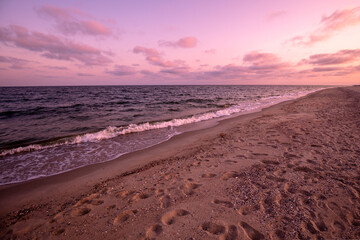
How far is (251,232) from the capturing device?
7.93 feet

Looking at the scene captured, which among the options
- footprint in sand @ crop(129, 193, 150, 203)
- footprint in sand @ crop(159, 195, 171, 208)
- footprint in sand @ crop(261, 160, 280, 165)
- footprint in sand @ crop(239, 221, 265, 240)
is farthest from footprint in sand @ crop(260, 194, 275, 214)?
footprint in sand @ crop(129, 193, 150, 203)

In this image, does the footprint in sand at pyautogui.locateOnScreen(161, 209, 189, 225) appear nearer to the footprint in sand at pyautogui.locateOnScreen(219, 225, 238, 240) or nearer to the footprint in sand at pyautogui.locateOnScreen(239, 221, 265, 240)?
the footprint in sand at pyautogui.locateOnScreen(219, 225, 238, 240)

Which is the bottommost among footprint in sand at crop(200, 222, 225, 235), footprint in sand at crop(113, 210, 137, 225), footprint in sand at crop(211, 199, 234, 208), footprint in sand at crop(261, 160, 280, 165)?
footprint in sand at crop(113, 210, 137, 225)

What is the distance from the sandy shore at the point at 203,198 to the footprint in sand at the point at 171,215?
0.06 feet

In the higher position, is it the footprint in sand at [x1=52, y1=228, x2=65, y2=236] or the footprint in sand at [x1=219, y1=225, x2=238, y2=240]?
the footprint in sand at [x1=219, y1=225, x2=238, y2=240]

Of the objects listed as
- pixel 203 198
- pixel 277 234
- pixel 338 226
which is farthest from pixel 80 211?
pixel 338 226

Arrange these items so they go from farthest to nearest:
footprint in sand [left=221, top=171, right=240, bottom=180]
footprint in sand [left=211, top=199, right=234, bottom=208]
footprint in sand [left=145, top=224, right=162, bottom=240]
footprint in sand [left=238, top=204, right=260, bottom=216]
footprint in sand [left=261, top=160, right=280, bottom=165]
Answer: footprint in sand [left=261, top=160, right=280, bottom=165] → footprint in sand [left=221, top=171, right=240, bottom=180] → footprint in sand [left=211, top=199, right=234, bottom=208] → footprint in sand [left=238, top=204, right=260, bottom=216] → footprint in sand [left=145, top=224, right=162, bottom=240]

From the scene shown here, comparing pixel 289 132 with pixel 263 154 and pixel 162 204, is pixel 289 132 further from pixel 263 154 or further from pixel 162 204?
pixel 162 204

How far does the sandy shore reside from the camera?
2.51 metres

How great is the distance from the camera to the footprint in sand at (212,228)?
8.02 feet

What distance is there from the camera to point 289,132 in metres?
7.31

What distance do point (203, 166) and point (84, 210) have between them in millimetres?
3112

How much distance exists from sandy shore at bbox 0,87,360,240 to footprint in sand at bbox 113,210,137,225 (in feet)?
0.06

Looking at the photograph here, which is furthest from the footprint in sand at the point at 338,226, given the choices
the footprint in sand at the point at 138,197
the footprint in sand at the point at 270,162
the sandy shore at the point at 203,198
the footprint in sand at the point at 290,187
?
the footprint in sand at the point at 138,197
